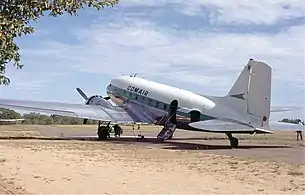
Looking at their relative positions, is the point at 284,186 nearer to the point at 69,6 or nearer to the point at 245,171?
the point at 245,171

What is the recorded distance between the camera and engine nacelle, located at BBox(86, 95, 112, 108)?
120ft

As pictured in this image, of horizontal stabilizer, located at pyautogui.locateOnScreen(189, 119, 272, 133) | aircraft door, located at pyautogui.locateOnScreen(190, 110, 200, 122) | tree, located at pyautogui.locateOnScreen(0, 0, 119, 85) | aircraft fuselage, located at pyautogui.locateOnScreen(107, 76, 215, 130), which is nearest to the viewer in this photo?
tree, located at pyautogui.locateOnScreen(0, 0, 119, 85)

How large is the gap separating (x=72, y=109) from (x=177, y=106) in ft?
Result: 24.0

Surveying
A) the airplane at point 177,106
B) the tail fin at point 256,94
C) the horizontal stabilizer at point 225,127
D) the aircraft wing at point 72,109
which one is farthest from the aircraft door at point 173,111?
the horizontal stabilizer at point 225,127

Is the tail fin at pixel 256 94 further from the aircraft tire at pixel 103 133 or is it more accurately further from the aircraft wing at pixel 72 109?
the aircraft wing at pixel 72 109

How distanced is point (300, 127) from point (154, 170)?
17.0 metres

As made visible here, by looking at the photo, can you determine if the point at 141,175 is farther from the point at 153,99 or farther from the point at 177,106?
the point at 153,99

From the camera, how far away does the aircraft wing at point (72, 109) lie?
3169 cm

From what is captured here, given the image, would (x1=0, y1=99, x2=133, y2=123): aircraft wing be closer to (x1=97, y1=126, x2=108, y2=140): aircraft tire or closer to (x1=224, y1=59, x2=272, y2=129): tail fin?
(x1=97, y1=126, x2=108, y2=140): aircraft tire

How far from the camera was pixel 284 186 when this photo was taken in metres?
11.7

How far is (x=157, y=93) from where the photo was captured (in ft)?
109

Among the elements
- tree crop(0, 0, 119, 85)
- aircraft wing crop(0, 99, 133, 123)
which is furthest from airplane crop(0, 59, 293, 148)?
tree crop(0, 0, 119, 85)

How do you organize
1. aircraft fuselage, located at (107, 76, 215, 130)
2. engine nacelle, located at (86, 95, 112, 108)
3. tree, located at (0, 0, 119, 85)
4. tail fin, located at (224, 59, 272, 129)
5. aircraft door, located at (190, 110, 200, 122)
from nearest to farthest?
tree, located at (0, 0, 119, 85), tail fin, located at (224, 59, 272, 129), aircraft door, located at (190, 110, 200, 122), aircraft fuselage, located at (107, 76, 215, 130), engine nacelle, located at (86, 95, 112, 108)

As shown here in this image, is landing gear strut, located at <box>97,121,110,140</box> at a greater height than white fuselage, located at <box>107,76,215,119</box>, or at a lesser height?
lesser
